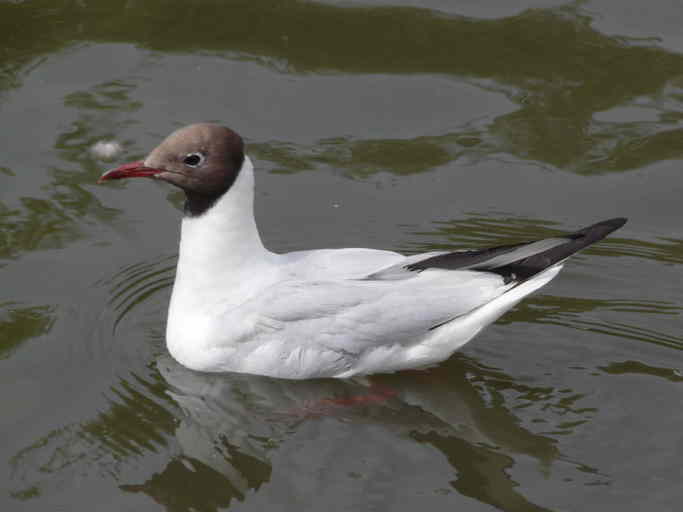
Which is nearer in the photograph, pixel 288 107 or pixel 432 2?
pixel 288 107

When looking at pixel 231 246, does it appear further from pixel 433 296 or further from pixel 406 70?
pixel 406 70

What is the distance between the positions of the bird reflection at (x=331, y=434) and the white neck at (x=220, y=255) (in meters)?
0.42

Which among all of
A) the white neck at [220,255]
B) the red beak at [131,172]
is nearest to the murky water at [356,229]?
the white neck at [220,255]

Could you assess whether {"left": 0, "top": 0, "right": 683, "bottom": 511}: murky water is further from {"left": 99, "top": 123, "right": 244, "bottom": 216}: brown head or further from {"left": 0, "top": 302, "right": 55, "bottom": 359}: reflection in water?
{"left": 99, "top": 123, "right": 244, "bottom": 216}: brown head

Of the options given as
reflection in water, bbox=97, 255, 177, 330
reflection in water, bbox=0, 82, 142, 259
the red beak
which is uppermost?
the red beak

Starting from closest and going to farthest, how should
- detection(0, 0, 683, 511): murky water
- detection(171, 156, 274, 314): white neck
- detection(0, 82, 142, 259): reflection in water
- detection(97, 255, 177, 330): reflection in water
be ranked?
detection(0, 0, 683, 511): murky water → detection(171, 156, 274, 314): white neck → detection(97, 255, 177, 330): reflection in water → detection(0, 82, 142, 259): reflection in water

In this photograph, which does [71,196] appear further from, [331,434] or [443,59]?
[443,59]

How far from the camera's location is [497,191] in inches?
346

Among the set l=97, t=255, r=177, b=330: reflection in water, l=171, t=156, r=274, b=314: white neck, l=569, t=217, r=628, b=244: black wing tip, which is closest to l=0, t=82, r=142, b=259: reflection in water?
l=97, t=255, r=177, b=330: reflection in water

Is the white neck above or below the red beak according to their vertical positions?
below

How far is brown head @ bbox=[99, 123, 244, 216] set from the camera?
6613mm

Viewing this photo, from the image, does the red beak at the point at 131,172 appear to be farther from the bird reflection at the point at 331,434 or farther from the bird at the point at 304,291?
the bird reflection at the point at 331,434

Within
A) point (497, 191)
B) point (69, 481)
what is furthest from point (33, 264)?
point (497, 191)

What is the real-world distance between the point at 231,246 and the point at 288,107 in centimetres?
309
